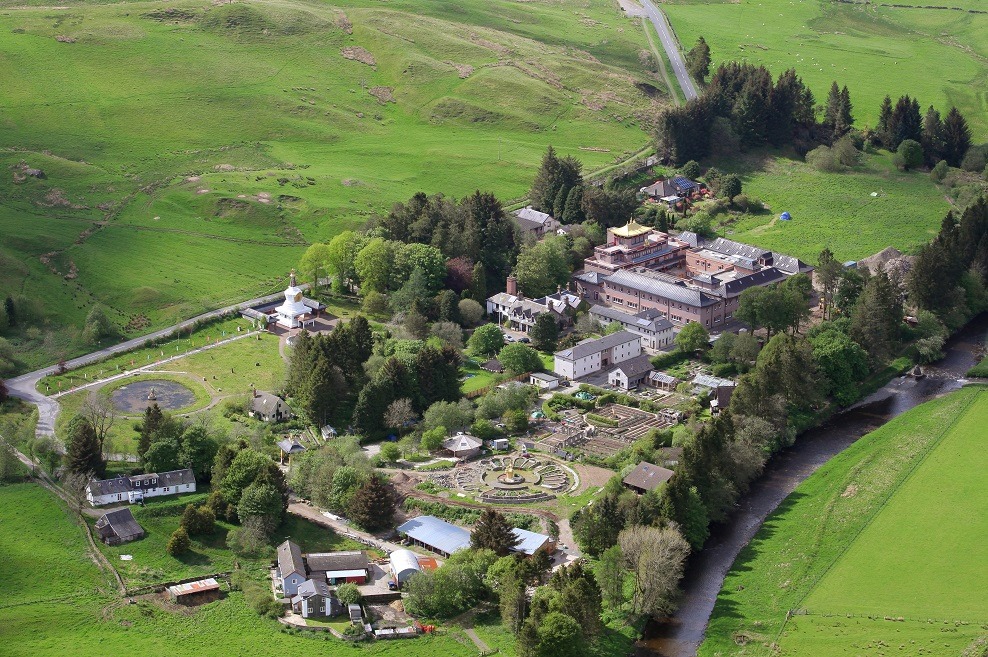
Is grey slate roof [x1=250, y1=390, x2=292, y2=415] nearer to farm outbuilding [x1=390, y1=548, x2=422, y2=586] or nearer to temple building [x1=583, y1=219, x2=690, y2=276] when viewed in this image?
farm outbuilding [x1=390, y1=548, x2=422, y2=586]

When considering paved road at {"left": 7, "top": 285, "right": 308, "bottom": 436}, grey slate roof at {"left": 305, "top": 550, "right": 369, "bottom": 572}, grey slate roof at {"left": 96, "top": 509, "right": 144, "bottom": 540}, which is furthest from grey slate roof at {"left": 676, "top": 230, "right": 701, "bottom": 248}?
grey slate roof at {"left": 96, "top": 509, "right": 144, "bottom": 540}

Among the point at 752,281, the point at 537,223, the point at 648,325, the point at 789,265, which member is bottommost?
the point at 648,325

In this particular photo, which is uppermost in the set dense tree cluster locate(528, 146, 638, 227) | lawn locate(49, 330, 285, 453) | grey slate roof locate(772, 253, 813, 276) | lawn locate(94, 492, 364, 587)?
dense tree cluster locate(528, 146, 638, 227)

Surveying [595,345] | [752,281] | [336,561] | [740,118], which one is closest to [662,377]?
[595,345]

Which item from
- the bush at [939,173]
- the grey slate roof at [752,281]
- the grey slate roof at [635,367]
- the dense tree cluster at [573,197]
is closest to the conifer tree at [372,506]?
the grey slate roof at [635,367]

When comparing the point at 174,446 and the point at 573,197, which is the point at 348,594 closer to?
the point at 174,446

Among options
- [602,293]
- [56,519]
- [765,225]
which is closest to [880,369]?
[602,293]
